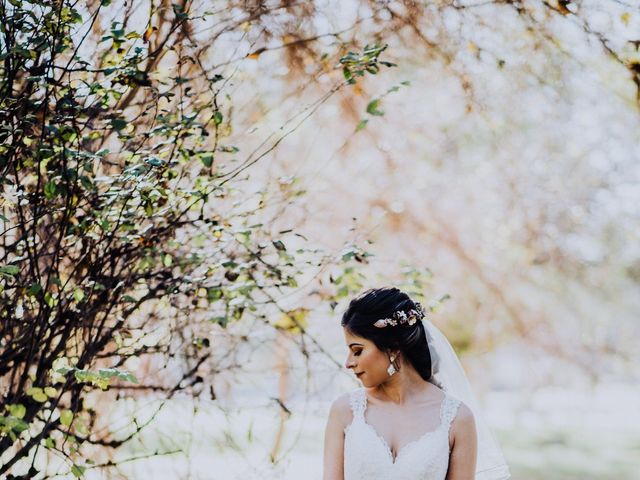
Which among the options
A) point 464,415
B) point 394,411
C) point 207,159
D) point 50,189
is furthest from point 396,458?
point 50,189

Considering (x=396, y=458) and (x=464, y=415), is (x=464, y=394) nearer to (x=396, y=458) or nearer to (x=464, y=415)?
(x=464, y=415)

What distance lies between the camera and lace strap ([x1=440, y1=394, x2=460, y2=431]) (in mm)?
2875

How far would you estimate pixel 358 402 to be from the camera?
296 centimetres

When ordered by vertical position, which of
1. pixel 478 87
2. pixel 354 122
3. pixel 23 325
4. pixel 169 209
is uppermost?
pixel 354 122

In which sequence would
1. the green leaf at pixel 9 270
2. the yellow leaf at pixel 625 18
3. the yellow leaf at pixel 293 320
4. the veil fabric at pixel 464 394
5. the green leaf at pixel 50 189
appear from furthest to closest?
the yellow leaf at pixel 293 320
the yellow leaf at pixel 625 18
the veil fabric at pixel 464 394
the green leaf at pixel 50 189
the green leaf at pixel 9 270

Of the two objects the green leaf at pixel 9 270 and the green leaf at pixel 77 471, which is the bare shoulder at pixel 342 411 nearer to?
the green leaf at pixel 77 471

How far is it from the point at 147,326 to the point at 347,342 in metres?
1.06

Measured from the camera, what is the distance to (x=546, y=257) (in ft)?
33.0

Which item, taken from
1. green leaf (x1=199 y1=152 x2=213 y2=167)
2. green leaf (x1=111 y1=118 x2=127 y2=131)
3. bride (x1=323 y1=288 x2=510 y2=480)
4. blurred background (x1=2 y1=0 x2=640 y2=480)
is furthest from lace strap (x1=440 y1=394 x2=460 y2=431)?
green leaf (x1=111 y1=118 x2=127 y2=131)

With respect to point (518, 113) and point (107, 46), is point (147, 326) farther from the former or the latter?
point (518, 113)

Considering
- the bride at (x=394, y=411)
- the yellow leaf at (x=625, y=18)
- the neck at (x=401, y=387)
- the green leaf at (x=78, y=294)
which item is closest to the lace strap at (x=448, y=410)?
the bride at (x=394, y=411)

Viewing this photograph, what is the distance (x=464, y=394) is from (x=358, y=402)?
1.58 ft

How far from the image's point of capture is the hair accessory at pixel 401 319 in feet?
9.25

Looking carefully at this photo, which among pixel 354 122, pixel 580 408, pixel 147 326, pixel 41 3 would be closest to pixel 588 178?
pixel 354 122
